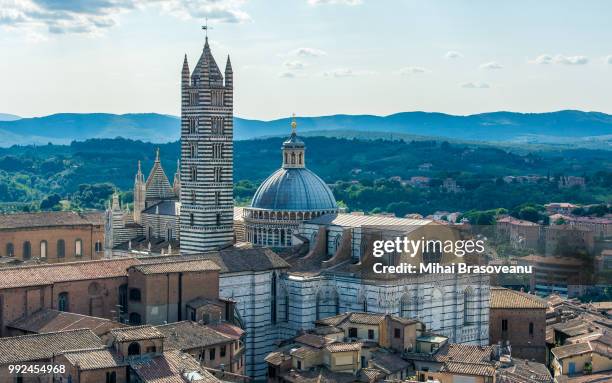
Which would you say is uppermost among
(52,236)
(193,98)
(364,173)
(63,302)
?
(193,98)

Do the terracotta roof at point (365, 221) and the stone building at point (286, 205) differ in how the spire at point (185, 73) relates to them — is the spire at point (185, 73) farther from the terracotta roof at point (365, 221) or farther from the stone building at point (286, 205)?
the terracotta roof at point (365, 221)

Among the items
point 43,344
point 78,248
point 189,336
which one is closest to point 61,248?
point 78,248

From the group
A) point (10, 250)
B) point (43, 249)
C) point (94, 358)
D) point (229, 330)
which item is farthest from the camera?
point (43, 249)

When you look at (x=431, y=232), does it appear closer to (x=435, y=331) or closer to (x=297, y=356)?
(x=435, y=331)

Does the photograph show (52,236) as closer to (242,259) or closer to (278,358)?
(242,259)

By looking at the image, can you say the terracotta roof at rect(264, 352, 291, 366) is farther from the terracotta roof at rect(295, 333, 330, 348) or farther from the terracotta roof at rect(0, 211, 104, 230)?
the terracotta roof at rect(0, 211, 104, 230)

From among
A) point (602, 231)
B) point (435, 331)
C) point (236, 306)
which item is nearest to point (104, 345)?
point (236, 306)
